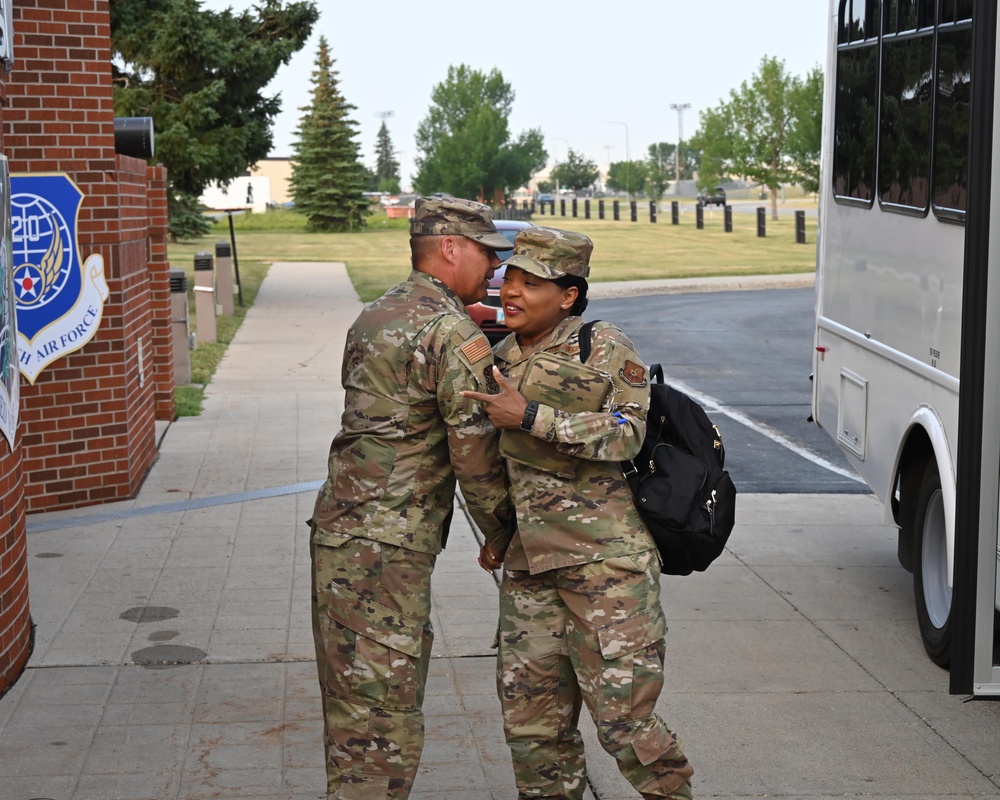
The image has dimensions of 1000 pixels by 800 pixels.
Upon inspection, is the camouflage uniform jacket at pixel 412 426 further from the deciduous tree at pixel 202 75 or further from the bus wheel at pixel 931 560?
the deciduous tree at pixel 202 75

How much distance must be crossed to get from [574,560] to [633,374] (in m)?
0.54

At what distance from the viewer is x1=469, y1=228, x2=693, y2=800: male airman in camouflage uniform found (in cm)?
368

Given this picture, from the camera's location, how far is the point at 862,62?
6.93m

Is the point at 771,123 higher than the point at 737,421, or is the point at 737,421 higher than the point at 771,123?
the point at 771,123

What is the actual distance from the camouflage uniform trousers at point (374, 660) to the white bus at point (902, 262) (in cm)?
228

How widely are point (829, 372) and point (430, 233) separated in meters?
4.33

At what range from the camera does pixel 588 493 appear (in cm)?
379

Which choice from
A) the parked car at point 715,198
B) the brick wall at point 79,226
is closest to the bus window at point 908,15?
the brick wall at point 79,226

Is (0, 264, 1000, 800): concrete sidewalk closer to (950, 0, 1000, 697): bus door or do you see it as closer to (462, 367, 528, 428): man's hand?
(950, 0, 1000, 697): bus door

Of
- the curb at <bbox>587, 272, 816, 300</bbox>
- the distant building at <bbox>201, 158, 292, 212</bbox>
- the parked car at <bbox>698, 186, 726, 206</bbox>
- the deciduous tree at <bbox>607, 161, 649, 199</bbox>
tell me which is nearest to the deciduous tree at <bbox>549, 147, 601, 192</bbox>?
the deciduous tree at <bbox>607, 161, 649, 199</bbox>

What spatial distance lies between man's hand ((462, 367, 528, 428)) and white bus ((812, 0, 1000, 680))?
194 centimetres

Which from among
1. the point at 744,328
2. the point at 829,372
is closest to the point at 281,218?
the point at 744,328

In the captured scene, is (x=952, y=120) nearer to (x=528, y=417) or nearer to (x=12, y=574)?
(x=528, y=417)

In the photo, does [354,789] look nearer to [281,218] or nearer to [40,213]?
[40,213]
